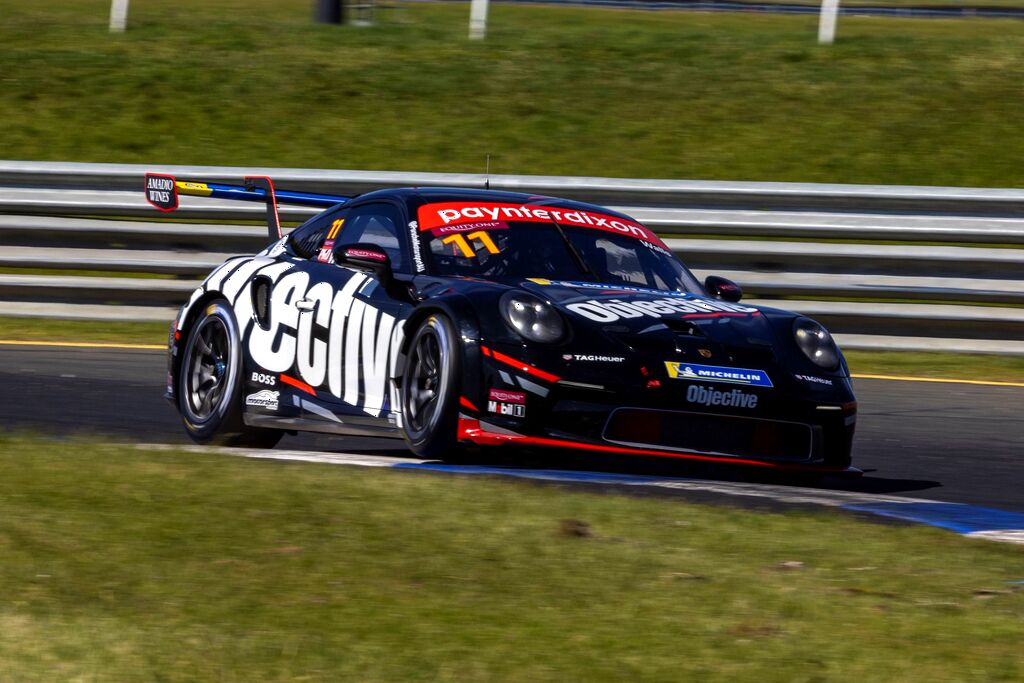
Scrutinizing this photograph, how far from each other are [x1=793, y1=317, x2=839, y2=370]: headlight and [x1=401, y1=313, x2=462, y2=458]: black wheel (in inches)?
54.8

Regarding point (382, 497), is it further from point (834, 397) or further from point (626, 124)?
point (626, 124)

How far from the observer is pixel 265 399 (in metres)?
7.22

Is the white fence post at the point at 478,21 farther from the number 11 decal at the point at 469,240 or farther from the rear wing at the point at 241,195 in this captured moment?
the number 11 decal at the point at 469,240

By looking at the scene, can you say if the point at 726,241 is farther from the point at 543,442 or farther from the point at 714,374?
the point at 543,442

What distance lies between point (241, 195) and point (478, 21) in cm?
630

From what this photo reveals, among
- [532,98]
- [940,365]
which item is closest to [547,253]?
[940,365]

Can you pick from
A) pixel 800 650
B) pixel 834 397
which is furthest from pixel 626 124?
pixel 800 650

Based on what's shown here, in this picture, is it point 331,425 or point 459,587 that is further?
point 331,425

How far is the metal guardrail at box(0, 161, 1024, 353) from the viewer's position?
10.1 metres

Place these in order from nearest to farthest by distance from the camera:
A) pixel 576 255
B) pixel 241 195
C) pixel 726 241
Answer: pixel 576 255 < pixel 241 195 < pixel 726 241

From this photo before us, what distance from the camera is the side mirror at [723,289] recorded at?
715 centimetres

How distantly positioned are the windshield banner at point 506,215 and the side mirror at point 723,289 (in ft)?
1.27

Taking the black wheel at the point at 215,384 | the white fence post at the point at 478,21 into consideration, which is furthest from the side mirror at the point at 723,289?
the white fence post at the point at 478,21

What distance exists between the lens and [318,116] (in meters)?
13.0
